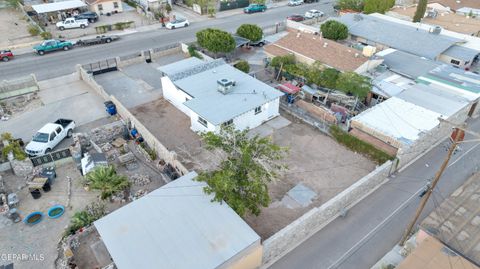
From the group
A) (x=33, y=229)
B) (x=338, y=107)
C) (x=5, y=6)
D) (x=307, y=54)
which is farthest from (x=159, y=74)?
(x=5, y=6)

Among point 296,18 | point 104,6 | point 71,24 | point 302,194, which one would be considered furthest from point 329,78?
point 104,6

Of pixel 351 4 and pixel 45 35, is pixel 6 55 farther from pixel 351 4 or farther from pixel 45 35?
pixel 351 4

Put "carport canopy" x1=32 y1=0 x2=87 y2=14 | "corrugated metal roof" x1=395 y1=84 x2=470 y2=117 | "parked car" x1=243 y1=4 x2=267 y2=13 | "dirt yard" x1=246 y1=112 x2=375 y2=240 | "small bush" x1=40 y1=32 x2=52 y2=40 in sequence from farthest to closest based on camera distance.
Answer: "parked car" x1=243 y1=4 x2=267 y2=13 → "carport canopy" x1=32 y1=0 x2=87 y2=14 → "small bush" x1=40 y1=32 x2=52 y2=40 → "corrugated metal roof" x1=395 y1=84 x2=470 y2=117 → "dirt yard" x1=246 y1=112 x2=375 y2=240

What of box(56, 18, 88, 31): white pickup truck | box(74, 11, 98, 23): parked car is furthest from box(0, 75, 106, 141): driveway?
box(74, 11, 98, 23): parked car

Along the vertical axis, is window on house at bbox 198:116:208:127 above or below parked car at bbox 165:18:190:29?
below

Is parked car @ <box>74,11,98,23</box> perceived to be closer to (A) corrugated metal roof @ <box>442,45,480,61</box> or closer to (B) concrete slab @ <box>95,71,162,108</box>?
(B) concrete slab @ <box>95,71,162,108</box>

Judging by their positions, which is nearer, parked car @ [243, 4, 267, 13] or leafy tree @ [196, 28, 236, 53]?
leafy tree @ [196, 28, 236, 53]
